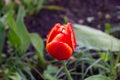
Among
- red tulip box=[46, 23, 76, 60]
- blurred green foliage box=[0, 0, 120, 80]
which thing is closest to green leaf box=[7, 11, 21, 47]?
blurred green foliage box=[0, 0, 120, 80]

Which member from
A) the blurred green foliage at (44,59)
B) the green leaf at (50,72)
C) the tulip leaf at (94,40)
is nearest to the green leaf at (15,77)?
the blurred green foliage at (44,59)

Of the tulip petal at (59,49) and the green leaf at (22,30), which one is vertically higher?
the green leaf at (22,30)

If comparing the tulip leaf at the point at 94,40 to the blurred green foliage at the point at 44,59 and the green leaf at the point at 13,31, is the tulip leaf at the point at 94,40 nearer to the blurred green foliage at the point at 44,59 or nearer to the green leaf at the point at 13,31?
the blurred green foliage at the point at 44,59

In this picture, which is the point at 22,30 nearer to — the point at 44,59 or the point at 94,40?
the point at 44,59

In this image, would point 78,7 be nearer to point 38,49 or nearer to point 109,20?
point 109,20

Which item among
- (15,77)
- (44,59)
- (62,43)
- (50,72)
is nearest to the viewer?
(62,43)

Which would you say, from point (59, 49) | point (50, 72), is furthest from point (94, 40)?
point (59, 49)
